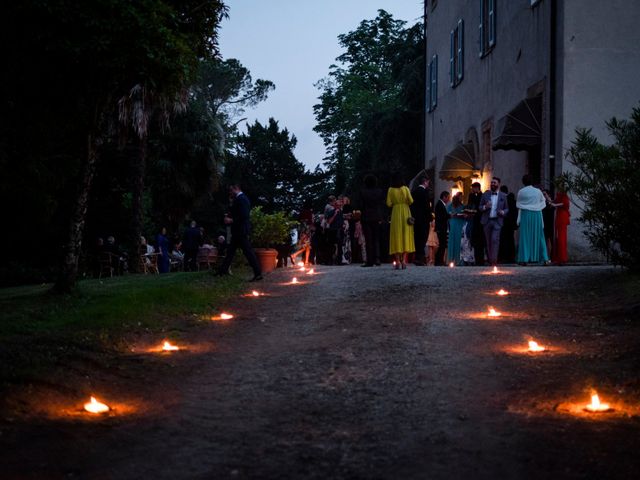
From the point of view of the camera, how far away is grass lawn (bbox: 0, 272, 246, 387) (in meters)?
7.50

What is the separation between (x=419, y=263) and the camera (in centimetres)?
1955

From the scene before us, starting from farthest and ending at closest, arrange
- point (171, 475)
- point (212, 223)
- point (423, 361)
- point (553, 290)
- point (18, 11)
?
point (212, 223)
point (553, 290)
point (18, 11)
point (423, 361)
point (171, 475)

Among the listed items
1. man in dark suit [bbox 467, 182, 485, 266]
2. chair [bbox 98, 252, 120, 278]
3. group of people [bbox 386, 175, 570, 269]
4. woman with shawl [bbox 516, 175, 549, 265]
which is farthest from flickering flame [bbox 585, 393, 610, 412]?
chair [bbox 98, 252, 120, 278]

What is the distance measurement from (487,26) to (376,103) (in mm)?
25728

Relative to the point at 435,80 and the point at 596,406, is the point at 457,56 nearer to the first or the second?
the point at 435,80

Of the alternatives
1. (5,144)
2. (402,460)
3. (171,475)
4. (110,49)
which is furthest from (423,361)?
(5,144)

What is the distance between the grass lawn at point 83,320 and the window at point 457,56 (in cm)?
1578

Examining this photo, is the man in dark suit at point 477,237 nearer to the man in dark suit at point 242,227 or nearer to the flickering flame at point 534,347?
the man in dark suit at point 242,227

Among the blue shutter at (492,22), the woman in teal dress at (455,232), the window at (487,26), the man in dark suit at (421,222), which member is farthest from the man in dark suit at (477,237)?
the window at (487,26)

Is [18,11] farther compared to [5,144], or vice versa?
[5,144]

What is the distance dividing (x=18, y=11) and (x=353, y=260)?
14.2 metres

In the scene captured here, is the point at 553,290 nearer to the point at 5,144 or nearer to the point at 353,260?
the point at 5,144

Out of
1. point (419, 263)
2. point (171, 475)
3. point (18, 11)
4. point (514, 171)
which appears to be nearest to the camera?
point (171, 475)

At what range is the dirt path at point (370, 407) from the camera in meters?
4.66
